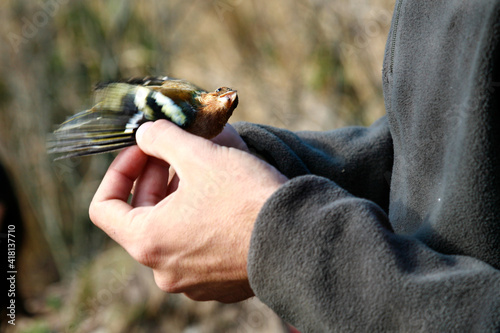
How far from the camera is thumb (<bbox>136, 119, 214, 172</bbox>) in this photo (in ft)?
3.64

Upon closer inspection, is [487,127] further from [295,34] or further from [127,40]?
[127,40]

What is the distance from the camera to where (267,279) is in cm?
92

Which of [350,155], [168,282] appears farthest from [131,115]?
[350,155]

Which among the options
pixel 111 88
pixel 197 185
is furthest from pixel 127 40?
pixel 197 185

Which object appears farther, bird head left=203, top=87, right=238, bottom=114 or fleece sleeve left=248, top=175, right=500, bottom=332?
bird head left=203, top=87, right=238, bottom=114

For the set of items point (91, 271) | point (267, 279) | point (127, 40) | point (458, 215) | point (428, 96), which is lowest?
point (91, 271)

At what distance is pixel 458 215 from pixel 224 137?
716 millimetres

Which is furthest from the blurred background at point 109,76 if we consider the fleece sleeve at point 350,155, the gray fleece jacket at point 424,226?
the gray fleece jacket at point 424,226

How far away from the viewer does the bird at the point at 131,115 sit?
129 cm

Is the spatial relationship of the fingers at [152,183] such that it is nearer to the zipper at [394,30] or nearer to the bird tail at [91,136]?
the bird tail at [91,136]

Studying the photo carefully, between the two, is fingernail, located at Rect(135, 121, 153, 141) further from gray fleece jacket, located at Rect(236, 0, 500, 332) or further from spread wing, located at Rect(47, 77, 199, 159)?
gray fleece jacket, located at Rect(236, 0, 500, 332)

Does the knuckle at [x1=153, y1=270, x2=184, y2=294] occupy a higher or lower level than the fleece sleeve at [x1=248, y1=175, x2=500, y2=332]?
lower

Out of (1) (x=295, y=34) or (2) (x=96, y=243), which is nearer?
(1) (x=295, y=34)

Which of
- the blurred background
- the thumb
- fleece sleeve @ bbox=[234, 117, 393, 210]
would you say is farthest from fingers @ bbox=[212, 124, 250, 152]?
the blurred background
